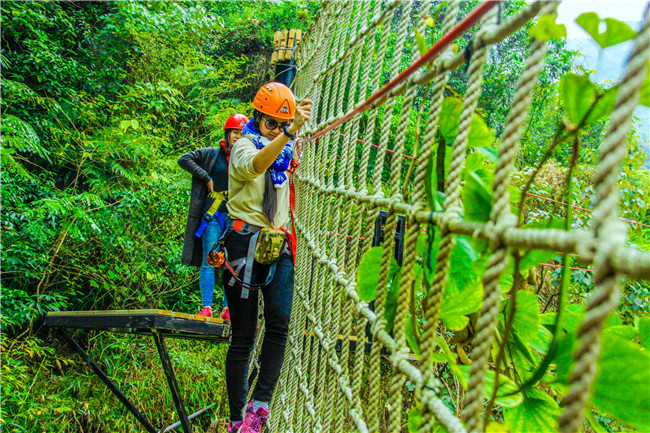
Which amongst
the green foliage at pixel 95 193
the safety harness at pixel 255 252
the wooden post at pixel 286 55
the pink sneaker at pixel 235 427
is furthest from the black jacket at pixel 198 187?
the pink sneaker at pixel 235 427

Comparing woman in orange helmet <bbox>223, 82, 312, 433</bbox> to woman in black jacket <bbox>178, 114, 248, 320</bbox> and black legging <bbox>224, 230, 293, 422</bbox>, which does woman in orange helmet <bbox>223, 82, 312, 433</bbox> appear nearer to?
black legging <bbox>224, 230, 293, 422</bbox>

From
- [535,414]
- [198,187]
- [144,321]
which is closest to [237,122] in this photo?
[198,187]

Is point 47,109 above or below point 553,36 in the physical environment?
above

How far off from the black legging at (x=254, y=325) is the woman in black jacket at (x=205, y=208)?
1.00m

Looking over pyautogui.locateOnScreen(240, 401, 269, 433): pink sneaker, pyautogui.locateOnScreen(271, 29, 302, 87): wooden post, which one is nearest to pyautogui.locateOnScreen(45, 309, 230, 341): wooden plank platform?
pyautogui.locateOnScreen(240, 401, 269, 433): pink sneaker

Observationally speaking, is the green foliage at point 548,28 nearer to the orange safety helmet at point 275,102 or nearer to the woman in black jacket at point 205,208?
the orange safety helmet at point 275,102

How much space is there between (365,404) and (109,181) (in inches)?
105

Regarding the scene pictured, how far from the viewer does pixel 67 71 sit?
409cm

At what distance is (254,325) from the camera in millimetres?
1588

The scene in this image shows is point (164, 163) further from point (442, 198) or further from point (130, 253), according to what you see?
point (442, 198)

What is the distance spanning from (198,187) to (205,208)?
0.47 ft

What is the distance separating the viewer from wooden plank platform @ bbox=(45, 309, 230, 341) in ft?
5.58

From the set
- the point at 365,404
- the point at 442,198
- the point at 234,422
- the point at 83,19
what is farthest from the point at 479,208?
the point at 83,19

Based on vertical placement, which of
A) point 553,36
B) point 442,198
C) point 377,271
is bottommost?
point 377,271
